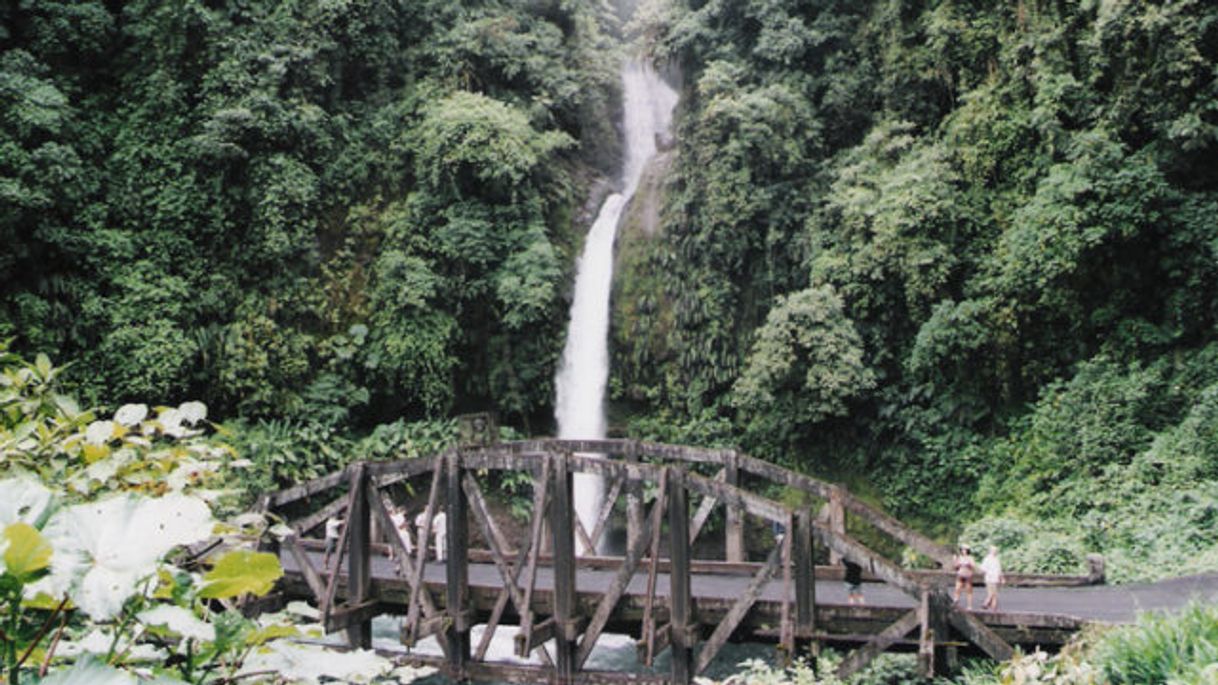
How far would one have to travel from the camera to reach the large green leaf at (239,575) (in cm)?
175

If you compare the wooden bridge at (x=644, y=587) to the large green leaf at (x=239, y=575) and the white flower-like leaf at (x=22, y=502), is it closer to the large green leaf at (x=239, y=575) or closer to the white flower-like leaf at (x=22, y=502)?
the large green leaf at (x=239, y=575)

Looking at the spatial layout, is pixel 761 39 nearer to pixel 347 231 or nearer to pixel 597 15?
pixel 597 15

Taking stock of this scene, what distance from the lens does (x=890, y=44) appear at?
1786 centimetres

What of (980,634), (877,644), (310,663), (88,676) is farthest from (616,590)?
(88,676)

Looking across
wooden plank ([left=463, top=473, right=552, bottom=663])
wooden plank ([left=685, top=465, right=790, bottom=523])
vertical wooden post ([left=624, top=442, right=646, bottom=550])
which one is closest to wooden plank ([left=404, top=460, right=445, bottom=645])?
wooden plank ([left=463, top=473, right=552, bottom=663])

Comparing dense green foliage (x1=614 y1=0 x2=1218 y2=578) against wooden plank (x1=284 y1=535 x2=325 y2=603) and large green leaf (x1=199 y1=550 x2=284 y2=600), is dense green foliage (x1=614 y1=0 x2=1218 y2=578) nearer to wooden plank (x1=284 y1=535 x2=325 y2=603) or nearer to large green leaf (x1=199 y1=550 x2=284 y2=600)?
wooden plank (x1=284 y1=535 x2=325 y2=603)

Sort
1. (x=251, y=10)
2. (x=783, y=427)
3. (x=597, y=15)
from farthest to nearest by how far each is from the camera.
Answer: (x=597, y=15), (x=251, y=10), (x=783, y=427)

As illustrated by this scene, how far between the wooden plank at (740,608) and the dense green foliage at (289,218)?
10790 millimetres

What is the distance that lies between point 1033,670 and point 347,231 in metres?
18.3

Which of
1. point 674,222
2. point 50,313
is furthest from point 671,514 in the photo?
point 50,313

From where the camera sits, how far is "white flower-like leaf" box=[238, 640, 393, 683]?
7.22 ft

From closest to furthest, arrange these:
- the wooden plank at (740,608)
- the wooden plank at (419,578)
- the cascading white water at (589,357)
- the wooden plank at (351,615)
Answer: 1. the wooden plank at (740,608)
2. the wooden plank at (419,578)
3. the wooden plank at (351,615)
4. the cascading white water at (589,357)

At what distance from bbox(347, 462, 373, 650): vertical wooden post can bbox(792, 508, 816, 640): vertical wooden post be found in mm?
5245

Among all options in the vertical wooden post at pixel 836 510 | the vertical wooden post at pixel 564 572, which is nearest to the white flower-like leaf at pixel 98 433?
the vertical wooden post at pixel 564 572
